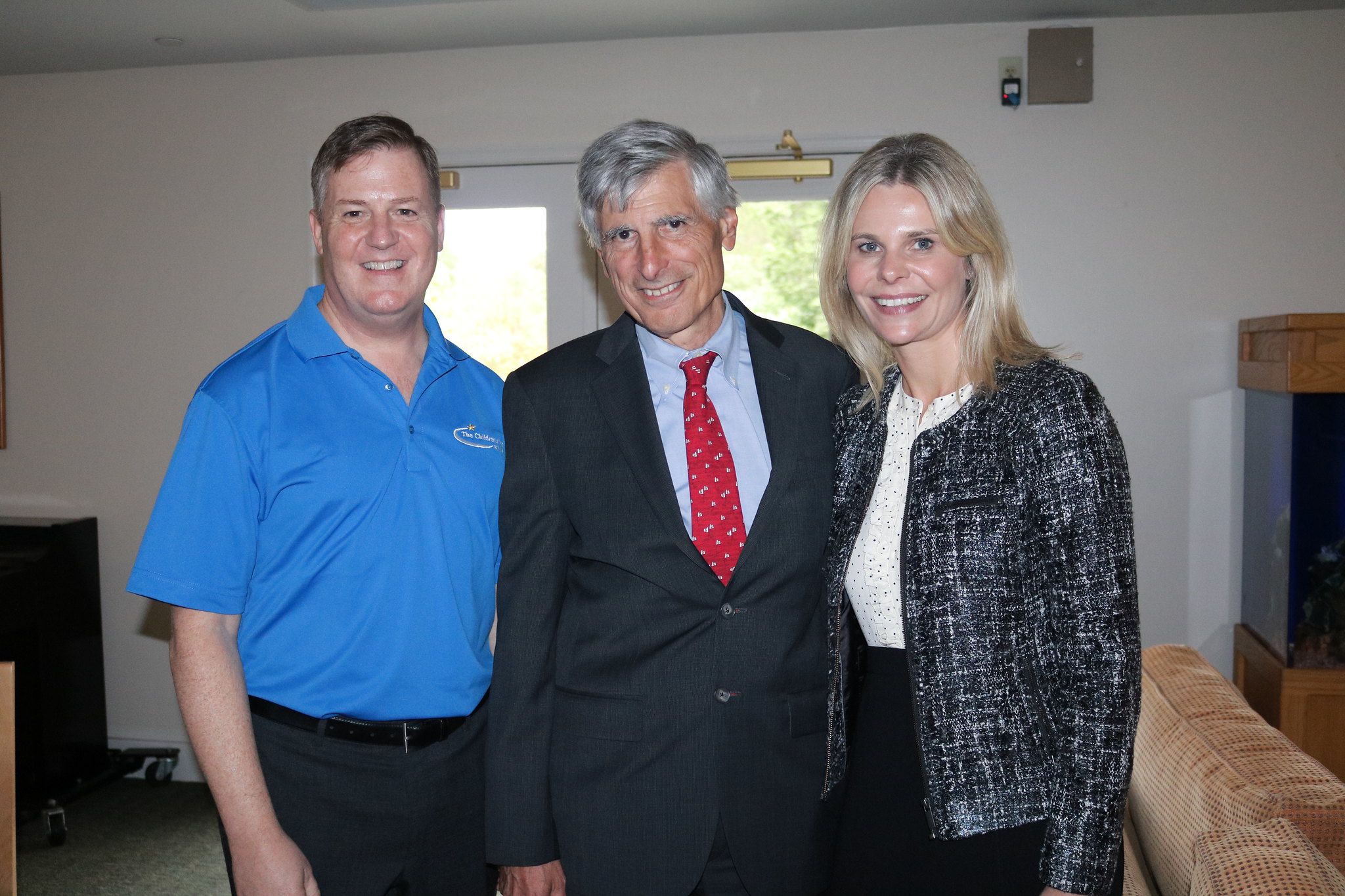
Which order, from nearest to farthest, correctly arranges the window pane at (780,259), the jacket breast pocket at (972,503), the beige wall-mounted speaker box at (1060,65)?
1. the jacket breast pocket at (972,503)
2. the beige wall-mounted speaker box at (1060,65)
3. the window pane at (780,259)

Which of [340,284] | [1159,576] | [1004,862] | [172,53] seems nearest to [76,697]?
[172,53]

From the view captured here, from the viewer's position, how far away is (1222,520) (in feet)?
12.8

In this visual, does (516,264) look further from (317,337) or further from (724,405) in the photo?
(724,405)

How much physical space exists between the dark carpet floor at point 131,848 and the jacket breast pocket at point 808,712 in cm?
275

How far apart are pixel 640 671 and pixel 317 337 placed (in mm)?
801

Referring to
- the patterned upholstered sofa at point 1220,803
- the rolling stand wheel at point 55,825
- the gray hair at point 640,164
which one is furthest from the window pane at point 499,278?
the patterned upholstered sofa at point 1220,803

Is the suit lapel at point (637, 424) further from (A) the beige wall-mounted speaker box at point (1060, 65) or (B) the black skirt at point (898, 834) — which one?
(A) the beige wall-mounted speaker box at point (1060, 65)

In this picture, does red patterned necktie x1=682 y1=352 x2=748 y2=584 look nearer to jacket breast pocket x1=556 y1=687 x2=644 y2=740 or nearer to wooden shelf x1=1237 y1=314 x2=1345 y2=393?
jacket breast pocket x1=556 y1=687 x2=644 y2=740

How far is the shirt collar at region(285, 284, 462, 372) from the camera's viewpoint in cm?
175

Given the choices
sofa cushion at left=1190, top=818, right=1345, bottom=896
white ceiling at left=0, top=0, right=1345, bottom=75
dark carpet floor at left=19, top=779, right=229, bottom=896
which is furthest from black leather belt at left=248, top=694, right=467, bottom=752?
white ceiling at left=0, top=0, right=1345, bottom=75

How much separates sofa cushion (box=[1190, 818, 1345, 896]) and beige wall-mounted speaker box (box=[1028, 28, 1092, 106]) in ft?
9.71

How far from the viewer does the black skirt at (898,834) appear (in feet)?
4.79

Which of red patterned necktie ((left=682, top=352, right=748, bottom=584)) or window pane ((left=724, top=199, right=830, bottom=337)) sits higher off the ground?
window pane ((left=724, top=199, right=830, bottom=337))

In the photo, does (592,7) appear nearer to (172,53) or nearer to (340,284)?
(172,53)
